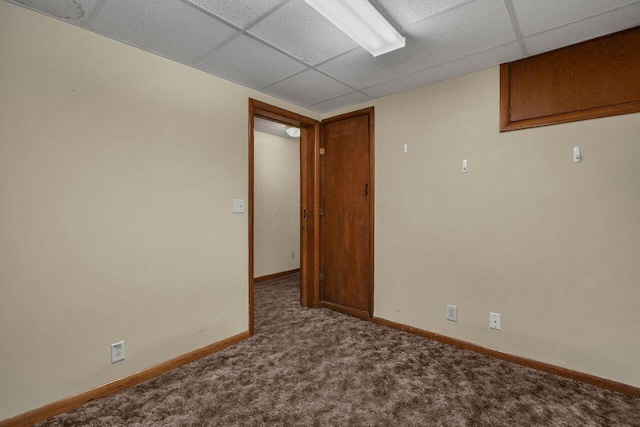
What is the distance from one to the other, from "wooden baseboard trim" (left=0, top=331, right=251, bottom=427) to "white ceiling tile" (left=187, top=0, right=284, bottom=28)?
2.41 metres

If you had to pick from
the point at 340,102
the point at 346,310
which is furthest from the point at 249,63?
the point at 346,310

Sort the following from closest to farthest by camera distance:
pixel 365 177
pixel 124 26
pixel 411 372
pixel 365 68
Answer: pixel 124 26, pixel 411 372, pixel 365 68, pixel 365 177

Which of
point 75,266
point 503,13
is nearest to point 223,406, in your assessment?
point 75,266

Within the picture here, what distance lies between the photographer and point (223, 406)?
69.0 inches

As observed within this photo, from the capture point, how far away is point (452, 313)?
8.34 feet

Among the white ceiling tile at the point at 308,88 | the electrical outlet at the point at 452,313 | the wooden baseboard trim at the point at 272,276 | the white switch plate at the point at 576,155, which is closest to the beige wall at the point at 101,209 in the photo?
the white ceiling tile at the point at 308,88

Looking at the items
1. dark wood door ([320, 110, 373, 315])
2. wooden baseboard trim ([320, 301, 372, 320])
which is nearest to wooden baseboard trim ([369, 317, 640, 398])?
wooden baseboard trim ([320, 301, 372, 320])

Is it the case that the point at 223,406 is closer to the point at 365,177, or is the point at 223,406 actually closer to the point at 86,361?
the point at 86,361

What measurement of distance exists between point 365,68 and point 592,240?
206 cm

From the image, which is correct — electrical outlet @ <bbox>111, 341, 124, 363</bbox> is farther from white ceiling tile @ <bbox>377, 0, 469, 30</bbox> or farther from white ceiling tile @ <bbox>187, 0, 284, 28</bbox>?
white ceiling tile @ <bbox>377, 0, 469, 30</bbox>

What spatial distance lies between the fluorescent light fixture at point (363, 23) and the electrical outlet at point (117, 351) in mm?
2423

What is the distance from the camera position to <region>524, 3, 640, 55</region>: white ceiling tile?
168 centimetres

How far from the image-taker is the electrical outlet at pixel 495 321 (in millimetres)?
2307

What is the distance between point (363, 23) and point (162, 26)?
48.9 inches
